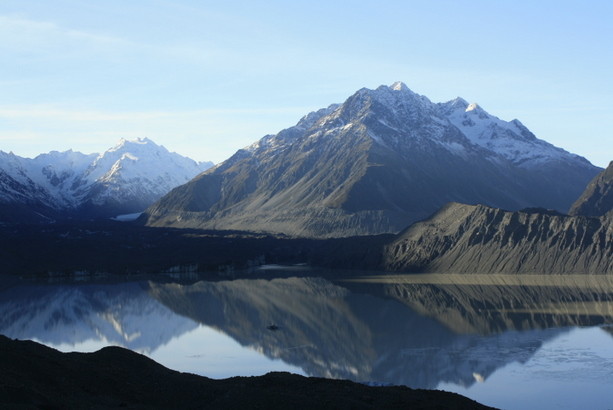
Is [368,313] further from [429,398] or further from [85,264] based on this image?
[85,264]

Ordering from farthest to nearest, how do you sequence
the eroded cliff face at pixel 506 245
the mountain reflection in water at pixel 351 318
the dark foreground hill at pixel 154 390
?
the eroded cliff face at pixel 506 245, the mountain reflection in water at pixel 351 318, the dark foreground hill at pixel 154 390

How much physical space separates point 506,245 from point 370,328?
80892 mm

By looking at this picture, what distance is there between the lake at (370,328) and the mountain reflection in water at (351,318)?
0.54 feet

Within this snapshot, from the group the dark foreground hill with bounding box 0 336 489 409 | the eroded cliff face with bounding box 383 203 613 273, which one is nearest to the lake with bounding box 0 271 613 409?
the dark foreground hill with bounding box 0 336 489 409

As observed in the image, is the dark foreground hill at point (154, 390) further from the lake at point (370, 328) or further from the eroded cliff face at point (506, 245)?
the eroded cliff face at point (506, 245)

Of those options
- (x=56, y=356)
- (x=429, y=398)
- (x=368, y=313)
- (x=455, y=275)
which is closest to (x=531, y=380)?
(x=429, y=398)

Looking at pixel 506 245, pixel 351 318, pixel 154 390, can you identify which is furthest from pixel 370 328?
pixel 506 245

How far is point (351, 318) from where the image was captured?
9325 centimetres

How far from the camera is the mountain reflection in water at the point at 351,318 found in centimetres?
6725

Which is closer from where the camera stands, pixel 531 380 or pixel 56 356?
pixel 56 356

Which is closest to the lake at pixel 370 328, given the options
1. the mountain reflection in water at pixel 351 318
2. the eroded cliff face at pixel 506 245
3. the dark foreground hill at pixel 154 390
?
the mountain reflection in water at pixel 351 318

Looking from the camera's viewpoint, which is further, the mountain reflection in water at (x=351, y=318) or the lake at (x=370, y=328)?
the mountain reflection in water at (x=351, y=318)

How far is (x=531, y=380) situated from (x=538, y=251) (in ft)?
334

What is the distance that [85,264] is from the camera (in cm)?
17638
